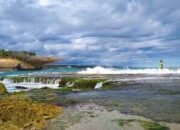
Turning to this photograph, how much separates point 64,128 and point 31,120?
1527 mm

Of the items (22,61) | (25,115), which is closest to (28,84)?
(25,115)

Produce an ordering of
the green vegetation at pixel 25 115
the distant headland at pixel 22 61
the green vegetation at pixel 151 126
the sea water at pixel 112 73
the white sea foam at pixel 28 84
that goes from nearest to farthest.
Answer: the green vegetation at pixel 25 115 < the green vegetation at pixel 151 126 < the white sea foam at pixel 28 84 < the sea water at pixel 112 73 < the distant headland at pixel 22 61

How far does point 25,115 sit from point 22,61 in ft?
358

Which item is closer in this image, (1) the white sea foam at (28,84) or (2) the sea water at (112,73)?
(1) the white sea foam at (28,84)

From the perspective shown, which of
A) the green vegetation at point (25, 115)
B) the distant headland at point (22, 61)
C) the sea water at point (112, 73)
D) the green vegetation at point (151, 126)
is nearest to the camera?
the green vegetation at point (25, 115)

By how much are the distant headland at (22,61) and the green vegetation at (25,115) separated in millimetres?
99458

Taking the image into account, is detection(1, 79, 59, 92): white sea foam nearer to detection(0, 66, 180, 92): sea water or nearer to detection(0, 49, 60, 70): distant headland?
detection(0, 66, 180, 92): sea water

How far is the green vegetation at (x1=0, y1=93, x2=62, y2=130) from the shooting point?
13508 millimetres

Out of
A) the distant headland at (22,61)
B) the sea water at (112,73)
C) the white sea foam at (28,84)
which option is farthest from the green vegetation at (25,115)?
the distant headland at (22,61)

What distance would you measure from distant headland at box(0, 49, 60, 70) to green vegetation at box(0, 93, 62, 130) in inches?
3916

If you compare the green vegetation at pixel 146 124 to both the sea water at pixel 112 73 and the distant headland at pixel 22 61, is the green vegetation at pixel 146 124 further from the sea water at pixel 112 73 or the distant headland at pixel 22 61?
the distant headland at pixel 22 61

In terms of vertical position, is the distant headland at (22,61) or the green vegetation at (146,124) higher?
the distant headland at (22,61)

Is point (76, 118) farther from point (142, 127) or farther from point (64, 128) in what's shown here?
point (142, 127)

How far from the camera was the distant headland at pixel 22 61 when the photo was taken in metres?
119
